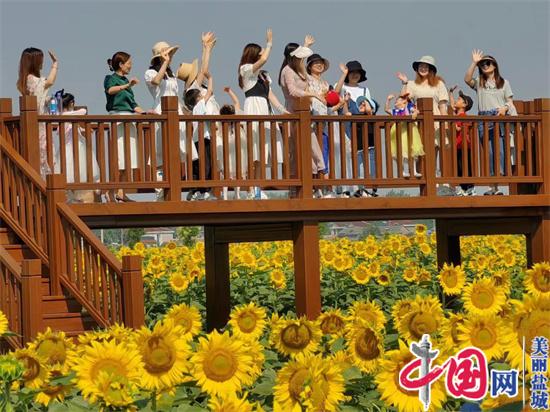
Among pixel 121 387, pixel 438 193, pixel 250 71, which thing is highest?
pixel 250 71

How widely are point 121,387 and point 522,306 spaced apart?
1859 mm

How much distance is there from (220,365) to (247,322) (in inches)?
86.8

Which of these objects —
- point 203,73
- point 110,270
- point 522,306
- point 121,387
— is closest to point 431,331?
point 522,306

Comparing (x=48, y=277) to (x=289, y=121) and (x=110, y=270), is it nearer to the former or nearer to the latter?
(x=110, y=270)

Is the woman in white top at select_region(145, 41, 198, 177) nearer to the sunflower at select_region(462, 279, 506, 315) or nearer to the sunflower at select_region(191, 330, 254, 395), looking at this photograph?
the sunflower at select_region(462, 279, 506, 315)

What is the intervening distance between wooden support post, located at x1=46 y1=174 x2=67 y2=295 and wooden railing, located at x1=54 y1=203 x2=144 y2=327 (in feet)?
0.04

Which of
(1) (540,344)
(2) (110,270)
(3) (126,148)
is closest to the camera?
(1) (540,344)

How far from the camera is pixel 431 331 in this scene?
23.3 ft

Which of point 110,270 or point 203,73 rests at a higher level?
point 203,73

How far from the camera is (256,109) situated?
535 inches

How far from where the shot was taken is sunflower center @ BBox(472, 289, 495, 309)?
363 inches

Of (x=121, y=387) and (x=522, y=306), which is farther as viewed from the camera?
(x=522, y=306)

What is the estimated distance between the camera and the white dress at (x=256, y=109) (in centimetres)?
1334

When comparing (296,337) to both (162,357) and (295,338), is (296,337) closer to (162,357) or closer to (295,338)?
(295,338)
